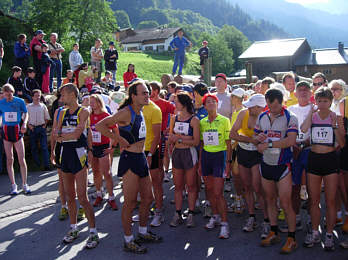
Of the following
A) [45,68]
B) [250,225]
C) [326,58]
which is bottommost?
[250,225]

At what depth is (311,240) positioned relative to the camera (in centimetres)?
461

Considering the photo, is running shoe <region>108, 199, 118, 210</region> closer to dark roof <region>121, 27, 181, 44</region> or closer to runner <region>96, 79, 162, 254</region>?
runner <region>96, 79, 162, 254</region>

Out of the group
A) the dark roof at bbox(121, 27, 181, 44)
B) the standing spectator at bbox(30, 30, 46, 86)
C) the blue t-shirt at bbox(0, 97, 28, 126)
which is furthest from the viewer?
the dark roof at bbox(121, 27, 181, 44)

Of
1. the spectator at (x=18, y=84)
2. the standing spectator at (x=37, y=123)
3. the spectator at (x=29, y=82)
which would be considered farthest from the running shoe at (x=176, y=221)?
the spectator at (x=29, y=82)

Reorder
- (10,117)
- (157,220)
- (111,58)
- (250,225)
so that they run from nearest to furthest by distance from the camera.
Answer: (250,225) → (157,220) → (10,117) → (111,58)

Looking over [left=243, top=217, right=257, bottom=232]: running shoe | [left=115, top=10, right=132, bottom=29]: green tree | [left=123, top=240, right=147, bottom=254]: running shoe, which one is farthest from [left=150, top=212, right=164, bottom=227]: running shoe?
[left=115, top=10, right=132, bottom=29]: green tree

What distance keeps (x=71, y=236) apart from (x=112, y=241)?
59cm

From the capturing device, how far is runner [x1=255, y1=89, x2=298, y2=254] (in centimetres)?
435

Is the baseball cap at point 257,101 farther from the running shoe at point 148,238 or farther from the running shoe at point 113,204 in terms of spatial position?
the running shoe at point 113,204

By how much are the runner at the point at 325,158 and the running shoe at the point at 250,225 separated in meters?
0.96

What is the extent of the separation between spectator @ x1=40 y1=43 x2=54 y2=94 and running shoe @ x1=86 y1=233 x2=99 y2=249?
8.46 meters

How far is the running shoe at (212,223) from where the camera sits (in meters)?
5.27

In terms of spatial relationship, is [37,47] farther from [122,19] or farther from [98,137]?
[122,19]

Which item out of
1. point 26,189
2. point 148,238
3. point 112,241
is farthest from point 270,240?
point 26,189
